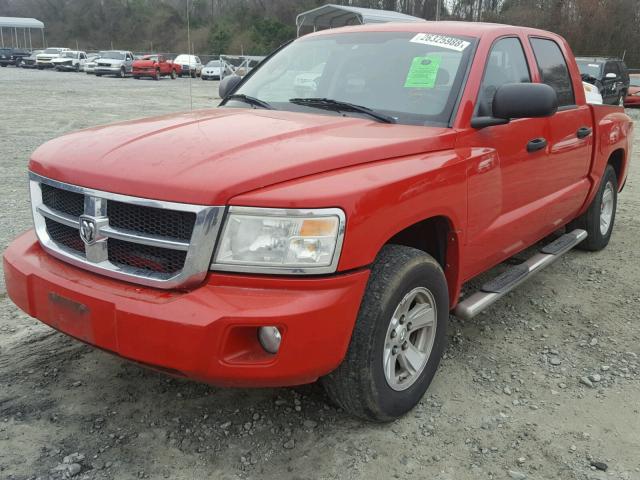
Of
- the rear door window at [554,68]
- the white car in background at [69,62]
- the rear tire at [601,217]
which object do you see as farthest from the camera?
the white car in background at [69,62]

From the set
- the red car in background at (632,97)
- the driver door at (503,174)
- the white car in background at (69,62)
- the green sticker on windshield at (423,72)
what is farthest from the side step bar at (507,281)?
the white car in background at (69,62)

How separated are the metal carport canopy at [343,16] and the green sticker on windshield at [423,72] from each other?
861 inches

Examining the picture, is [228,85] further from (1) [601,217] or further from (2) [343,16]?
(2) [343,16]

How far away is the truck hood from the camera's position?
2271 mm

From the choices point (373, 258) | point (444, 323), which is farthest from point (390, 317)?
point (444, 323)

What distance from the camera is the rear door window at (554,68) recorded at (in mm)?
4172

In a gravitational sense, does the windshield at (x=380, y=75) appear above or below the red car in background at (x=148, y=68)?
above

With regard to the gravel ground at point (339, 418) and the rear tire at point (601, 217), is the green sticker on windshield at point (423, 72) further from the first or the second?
the rear tire at point (601, 217)

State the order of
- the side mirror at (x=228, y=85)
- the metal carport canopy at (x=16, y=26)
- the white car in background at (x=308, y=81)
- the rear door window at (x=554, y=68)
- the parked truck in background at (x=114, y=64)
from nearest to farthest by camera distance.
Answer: the white car in background at (x=308, y=81) < the rear door window at (x=554, y=68) < the side mirror at (x=228, y=85) < the parked truck in background at (x=114, y=64) < the metal carport canopy at (x=16, y=26)

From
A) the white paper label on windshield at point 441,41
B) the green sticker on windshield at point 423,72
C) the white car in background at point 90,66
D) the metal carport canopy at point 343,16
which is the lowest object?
the white car in background at point 90,66

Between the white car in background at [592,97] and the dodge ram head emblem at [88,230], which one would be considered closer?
the dodge ram head emblem at [88,230]

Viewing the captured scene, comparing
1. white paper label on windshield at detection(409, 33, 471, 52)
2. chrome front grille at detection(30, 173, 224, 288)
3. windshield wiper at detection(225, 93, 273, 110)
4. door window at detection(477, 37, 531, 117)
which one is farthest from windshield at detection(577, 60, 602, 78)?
chrome front grille at detection(30, 173, 224, 288)

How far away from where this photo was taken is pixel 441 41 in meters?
3.49

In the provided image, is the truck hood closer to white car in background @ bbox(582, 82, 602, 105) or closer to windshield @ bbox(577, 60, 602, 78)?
white car in background @ bbox(582, 82, 602, 105)
